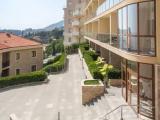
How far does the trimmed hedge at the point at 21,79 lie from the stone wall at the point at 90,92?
39.7 feet

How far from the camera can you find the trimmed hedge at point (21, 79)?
32.4 meters

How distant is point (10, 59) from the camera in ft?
146

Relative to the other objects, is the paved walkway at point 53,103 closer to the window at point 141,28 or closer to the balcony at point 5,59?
the window at point 141,28

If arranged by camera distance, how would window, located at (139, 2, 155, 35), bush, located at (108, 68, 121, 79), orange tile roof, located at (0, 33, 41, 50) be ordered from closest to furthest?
window, located at (139, 2, 155, 35) → bush, located at (108, 68, 121, 79) → orange tile roof, located at (0, 33, 41, 50)

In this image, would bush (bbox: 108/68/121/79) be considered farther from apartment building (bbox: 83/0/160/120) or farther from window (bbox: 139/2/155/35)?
window (bbox: 139/2/155/35)

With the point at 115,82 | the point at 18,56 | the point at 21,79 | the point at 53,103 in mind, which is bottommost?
the point at 53,103

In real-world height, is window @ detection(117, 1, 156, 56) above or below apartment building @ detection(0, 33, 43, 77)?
above

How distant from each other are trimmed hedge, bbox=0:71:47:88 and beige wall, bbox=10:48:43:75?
39.2ft

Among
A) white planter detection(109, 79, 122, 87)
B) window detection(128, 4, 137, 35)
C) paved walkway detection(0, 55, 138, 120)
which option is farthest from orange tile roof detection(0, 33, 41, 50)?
window detection(128, 4, 137, 35)

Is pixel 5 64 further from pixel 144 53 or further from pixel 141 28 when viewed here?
pixel 144 53

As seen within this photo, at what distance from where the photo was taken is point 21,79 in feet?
109

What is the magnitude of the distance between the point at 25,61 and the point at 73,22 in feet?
128

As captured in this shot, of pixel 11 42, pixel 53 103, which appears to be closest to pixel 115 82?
pixel 53 103

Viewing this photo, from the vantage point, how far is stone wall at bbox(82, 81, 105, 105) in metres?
22.7
